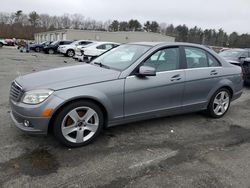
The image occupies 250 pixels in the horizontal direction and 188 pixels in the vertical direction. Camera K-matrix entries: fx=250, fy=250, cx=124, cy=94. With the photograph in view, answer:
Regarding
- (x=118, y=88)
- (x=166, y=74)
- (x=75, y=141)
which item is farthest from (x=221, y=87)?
(x=75, y=141)

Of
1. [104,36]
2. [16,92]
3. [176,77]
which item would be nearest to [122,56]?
[176,77]

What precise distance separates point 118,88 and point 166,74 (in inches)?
38.9

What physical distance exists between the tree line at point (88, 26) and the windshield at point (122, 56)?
6764cm

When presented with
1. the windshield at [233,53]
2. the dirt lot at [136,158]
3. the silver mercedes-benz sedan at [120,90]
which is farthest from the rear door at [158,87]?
the windshield at [233,53]

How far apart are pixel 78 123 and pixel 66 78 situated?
26.5 inches

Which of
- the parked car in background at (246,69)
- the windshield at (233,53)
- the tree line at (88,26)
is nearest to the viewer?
the parked car in background at (246,69)

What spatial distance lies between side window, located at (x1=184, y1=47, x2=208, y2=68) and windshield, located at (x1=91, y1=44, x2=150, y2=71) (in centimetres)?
84

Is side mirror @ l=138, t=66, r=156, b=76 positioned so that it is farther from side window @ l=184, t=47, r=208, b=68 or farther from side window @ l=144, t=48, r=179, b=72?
side window @ l=184, t=47, r=208, b=68

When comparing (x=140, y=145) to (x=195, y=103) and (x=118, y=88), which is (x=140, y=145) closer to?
(x=118, y=88)

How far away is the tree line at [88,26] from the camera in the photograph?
250 feet

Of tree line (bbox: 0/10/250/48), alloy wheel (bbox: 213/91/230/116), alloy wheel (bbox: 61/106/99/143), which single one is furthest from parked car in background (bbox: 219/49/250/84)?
tree line (bbox: 0/10/250/48)

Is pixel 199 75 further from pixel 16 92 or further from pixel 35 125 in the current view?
pixel 16 92

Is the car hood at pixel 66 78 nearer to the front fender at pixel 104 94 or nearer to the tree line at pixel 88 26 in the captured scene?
the front fender at pixel 104 94

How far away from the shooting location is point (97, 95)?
3.56 m
